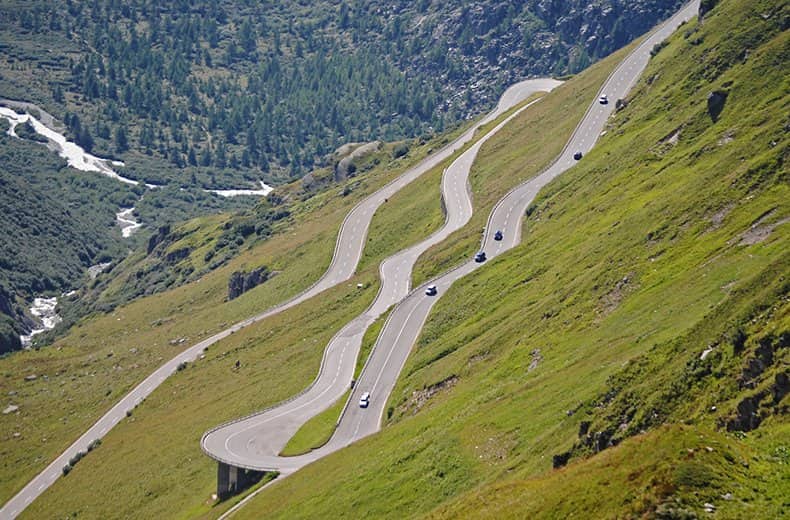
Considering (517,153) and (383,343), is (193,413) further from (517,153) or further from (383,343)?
(517,153)

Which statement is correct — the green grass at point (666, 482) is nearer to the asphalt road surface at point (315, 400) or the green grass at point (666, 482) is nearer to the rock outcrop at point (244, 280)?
the asphalt road surface at point (315, 400)

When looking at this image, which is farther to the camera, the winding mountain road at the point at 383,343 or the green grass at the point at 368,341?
the green grass at the point at 368,341

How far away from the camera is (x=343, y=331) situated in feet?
365

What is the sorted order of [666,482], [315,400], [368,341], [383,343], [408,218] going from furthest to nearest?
[408,218] < [368,341] < [383,343] < [315,400] < [666,482]

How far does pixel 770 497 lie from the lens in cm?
3428

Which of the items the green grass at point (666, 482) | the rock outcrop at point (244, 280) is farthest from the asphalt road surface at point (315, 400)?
the green grass at point (666, 482)

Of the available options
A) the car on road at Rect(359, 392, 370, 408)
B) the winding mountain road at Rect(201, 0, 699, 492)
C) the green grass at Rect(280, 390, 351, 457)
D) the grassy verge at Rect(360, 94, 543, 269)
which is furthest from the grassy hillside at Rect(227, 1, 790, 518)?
the grassy verge at Rect(360, 94, 543, 269)

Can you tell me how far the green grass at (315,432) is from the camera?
82875 mm

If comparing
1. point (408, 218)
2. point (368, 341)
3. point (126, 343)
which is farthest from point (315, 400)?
point (126, 343)

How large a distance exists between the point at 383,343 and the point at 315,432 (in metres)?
14.6

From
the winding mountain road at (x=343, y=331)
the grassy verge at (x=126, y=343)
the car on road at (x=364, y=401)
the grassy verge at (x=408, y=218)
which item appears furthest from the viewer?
the grassy verge at (x=408, y=218)

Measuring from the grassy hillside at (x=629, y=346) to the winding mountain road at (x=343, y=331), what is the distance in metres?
14.7

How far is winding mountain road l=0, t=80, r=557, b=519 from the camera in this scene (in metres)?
108

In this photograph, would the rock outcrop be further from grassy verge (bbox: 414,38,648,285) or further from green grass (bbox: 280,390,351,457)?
green grass (bbox: 280,390,351,457)
